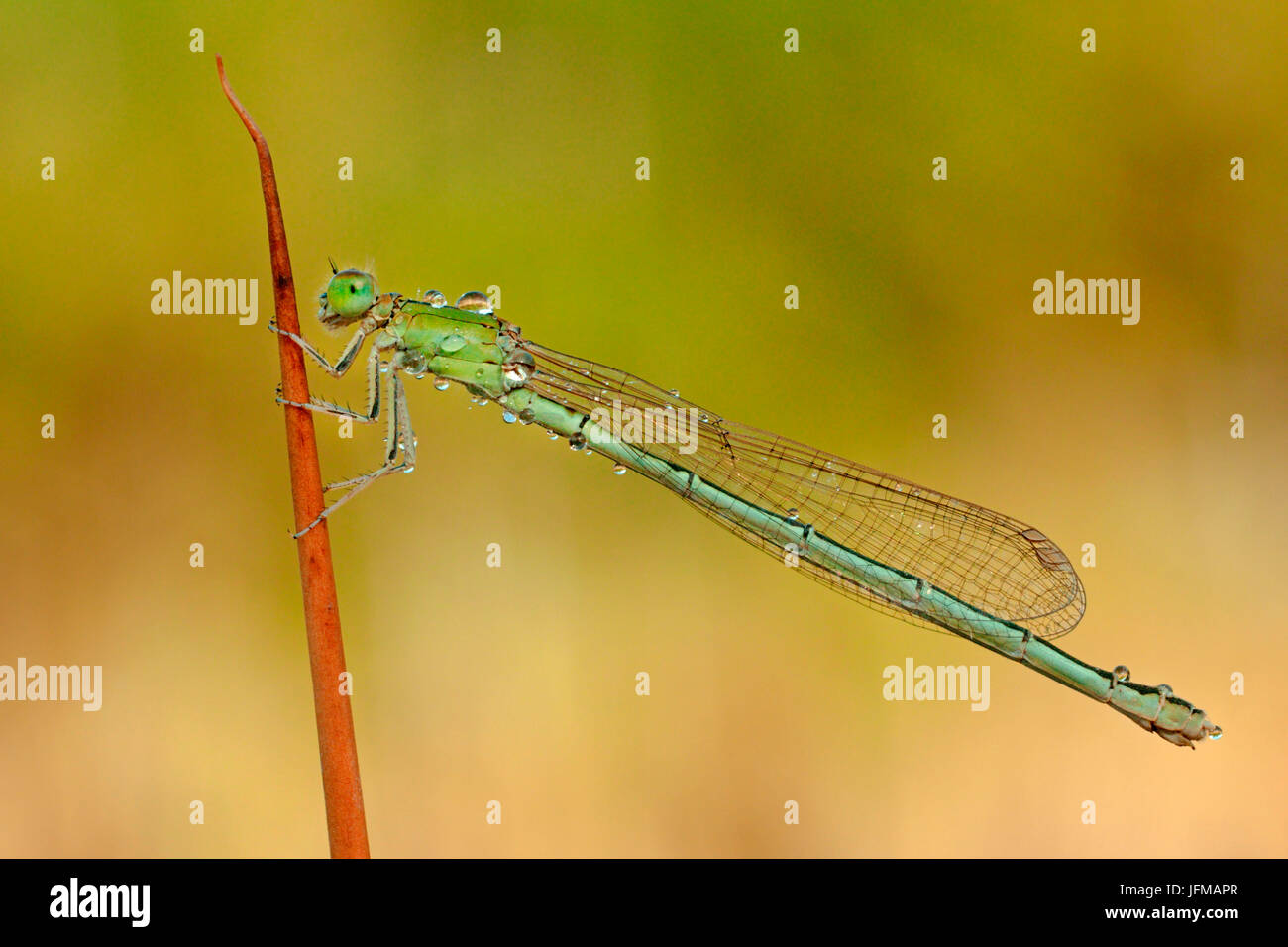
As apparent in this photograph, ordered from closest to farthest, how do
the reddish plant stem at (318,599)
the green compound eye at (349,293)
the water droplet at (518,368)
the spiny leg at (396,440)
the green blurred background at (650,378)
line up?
the reddish plant stem at (318,599)
the spiny leg at (396,440)
the green compound eye at (349,293)
the green blurred background at (650,378)
the water droplet at (518,368)

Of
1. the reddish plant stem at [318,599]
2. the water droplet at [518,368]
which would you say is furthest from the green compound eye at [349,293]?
the reddish plant stem at [318,599]

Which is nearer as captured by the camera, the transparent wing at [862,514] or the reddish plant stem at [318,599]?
the reddish plant stem at [318,599]

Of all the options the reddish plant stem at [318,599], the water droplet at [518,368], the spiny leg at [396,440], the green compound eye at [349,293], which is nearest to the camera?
the reddish plant stem at [318,599]

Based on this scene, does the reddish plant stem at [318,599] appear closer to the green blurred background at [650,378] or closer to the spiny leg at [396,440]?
the spiny leg at [396,440]

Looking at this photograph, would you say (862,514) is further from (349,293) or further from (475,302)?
(349,293)

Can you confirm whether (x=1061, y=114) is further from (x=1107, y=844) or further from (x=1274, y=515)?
(x=1107, y=844)

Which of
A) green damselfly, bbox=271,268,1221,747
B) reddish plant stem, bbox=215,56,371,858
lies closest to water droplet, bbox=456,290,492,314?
green damselfly, bbox=271,268,1221,747
